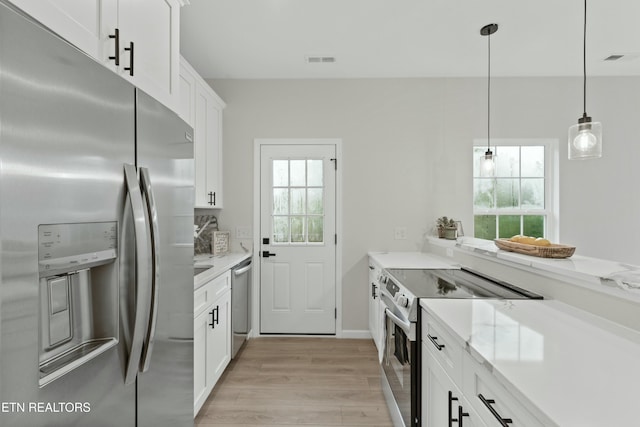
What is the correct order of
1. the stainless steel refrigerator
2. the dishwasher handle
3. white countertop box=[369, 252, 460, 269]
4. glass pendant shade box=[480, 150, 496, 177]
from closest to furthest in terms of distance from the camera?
the stainless steel refrigerator
white countertop box=[369, 252, 460, 269]
glass pendant shade box=[480, 150, 496, 177]
the dishwasher handle

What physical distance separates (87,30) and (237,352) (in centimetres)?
272

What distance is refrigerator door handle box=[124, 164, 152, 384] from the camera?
0.98 m

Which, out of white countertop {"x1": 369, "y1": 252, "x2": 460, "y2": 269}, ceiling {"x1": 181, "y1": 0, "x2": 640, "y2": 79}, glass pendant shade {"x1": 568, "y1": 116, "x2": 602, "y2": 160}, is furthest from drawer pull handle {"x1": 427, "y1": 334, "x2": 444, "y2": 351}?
ceiling {"x1": 181, "y1": 0, "x2": 640, "y2": 79}

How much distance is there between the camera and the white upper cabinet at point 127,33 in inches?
36.3

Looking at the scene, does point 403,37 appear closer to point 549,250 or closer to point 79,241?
point 549,250

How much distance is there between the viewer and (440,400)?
143cm

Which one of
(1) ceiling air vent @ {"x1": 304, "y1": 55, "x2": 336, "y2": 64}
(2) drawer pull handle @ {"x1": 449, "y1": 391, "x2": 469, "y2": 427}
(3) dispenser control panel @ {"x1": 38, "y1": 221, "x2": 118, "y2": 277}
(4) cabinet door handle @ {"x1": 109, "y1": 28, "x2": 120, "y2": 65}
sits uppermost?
(1) ceiling air vent @ {"x1": 304, "y1": 55, "x2": 336, "y2": 64}

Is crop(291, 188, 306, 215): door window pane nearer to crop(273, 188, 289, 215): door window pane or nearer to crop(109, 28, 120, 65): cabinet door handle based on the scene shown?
crop(273, 188, 289, 215): door window pane

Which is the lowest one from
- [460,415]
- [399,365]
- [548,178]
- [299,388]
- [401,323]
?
[299,388]

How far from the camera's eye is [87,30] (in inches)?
40.5

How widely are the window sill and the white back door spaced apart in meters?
1.82

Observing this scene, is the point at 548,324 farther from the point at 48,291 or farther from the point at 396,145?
the point at 396,145

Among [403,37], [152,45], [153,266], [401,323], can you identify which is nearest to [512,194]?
[403,37]

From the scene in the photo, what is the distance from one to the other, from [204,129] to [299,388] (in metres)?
2.28
